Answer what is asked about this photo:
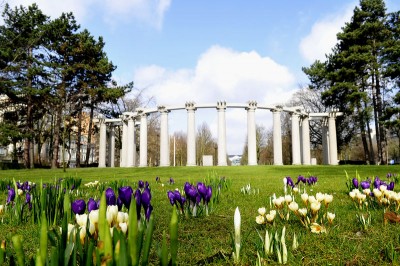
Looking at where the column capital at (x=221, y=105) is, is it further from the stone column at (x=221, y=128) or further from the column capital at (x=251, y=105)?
the column capital at (x=251, y=105)

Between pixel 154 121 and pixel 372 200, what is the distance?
63555 millimetres

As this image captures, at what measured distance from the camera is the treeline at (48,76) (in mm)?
37406

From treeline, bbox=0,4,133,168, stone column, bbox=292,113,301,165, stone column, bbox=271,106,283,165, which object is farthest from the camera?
stone column, bbox=292,113,301,165

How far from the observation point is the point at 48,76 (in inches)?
1571

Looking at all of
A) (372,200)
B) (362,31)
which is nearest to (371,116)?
(362,31)

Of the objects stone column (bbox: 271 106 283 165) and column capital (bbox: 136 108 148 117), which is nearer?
stone column (bbox: 271 106 283 165)

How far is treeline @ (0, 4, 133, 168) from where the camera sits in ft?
123

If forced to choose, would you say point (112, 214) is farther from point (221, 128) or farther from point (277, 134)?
point (277, 134)

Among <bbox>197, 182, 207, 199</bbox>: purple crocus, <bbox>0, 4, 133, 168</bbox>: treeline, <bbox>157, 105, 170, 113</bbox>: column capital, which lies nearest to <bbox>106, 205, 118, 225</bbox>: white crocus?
<bbox>197, 182, 207, 199</bbox>: purple crocus

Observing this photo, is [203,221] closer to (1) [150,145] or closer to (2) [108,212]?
(2) [108,212]

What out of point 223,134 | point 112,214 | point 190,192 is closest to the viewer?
point 112,214

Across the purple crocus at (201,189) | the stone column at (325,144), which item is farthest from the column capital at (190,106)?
the purple crocus at (201,189)

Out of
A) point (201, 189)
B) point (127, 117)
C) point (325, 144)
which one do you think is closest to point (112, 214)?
point (201, 189)

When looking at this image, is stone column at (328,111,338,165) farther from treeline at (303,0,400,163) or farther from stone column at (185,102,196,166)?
stone column at (185,102,196,166)
